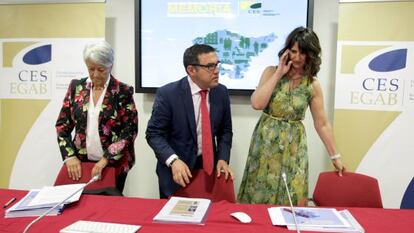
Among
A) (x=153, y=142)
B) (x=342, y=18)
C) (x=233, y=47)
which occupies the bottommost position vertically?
(x=153, y=142)

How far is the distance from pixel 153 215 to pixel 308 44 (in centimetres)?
127

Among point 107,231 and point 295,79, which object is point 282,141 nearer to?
point 295,79

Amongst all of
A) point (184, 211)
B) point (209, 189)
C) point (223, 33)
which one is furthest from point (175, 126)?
point (223, 33)

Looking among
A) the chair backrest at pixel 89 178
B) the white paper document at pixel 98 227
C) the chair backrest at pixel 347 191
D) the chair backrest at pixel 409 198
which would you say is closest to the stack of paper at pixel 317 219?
the chair backrest at pixel 347 191

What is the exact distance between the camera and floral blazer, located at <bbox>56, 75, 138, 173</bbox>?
7.83 ft

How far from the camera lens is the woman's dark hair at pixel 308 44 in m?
2.11

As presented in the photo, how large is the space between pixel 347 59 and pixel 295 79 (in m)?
0.91

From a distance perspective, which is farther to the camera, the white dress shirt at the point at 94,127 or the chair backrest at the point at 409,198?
the chair backrest at the point at 409,198

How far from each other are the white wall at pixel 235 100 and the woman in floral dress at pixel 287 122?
1017 mm

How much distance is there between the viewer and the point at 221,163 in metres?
2.24

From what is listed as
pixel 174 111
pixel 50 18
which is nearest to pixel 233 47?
pixel 174 111

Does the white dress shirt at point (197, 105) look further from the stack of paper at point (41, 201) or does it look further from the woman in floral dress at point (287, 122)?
the stack of paper at point (41, 201)

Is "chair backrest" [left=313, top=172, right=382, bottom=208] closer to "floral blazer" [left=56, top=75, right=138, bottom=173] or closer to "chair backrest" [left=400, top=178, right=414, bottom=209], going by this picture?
"chair backrest" [left=400, top=178, right=414, bottom=209]

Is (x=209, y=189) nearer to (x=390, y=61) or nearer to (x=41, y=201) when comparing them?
(x=41, y=201)
